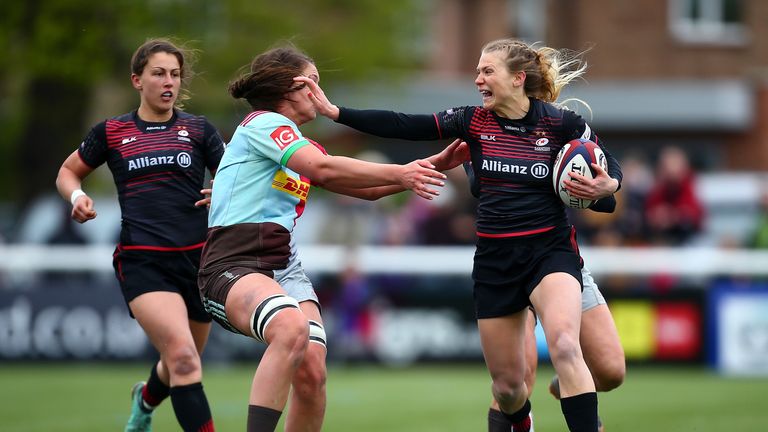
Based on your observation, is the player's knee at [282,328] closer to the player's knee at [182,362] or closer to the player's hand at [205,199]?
the player's knee at [182,362]

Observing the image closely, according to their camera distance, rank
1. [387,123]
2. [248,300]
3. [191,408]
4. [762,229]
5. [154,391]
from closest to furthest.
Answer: [248,300] < [387,123] < [191,408] < [154,391] < [762,229]

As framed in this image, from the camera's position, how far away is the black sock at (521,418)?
22.0ft

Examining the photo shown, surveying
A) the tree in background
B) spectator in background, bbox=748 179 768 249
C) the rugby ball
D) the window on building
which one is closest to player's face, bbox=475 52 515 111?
the rugby ball

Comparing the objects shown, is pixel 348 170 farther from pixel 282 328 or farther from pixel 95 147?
pixel 95 147

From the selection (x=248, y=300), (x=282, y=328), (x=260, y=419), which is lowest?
(x=260, y=419)

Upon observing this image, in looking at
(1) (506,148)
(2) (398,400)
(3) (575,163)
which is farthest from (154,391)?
(2) (398,400)

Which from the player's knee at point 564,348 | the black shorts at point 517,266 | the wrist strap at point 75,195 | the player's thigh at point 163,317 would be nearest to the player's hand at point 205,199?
the player's thigh at point 163,317

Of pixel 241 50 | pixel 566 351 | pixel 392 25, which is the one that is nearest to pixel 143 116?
pixel 566 351

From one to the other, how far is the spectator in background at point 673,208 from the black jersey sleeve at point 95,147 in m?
8.62

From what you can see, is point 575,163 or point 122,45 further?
point 122,45

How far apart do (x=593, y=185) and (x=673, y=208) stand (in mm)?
8606

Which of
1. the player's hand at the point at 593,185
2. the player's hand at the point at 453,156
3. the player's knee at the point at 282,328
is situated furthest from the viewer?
the player's hand at the point at 453,156

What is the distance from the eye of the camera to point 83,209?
6852 mm

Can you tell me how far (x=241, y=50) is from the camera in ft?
67.2
